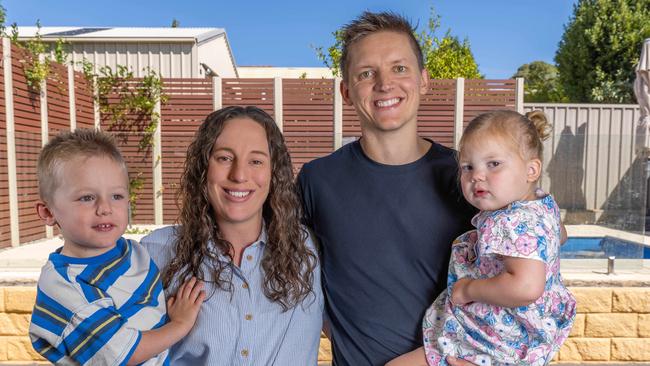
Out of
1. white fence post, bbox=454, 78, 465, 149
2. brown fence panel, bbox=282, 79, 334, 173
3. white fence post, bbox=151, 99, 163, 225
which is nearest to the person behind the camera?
white fence post, bbox=151, 99, 163, 225

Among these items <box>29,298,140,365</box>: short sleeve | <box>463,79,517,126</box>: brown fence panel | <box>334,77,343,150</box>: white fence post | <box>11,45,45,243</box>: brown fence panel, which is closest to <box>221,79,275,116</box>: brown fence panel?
<box>334,77,343,150</box>: white fence post

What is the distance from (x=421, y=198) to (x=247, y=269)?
24.3 inches

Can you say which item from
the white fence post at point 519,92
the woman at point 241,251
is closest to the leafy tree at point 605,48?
the white fence post at point 519,92

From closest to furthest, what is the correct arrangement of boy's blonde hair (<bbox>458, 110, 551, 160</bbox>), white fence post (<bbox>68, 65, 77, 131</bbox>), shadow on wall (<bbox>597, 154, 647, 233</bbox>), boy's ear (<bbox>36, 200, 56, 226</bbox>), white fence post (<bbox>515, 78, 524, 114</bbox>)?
boy's ear (<bbox>36, 200, 56, 226</bbox>) → boy's blonde hair (<bbox>458, 110, 551, 160</bbox>) → shadow on wall (<bbox>597, 154, 647, 233</bbox>) → white fence post (<bbox>68, 65, 77, 131</bbox>) → white fence post (<bbox>515, 78, 524, 114</bbox>)

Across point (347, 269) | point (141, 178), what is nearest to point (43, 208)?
point (347, 269)

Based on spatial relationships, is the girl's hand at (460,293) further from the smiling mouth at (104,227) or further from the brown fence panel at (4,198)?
the brown fence panel at (4,198)

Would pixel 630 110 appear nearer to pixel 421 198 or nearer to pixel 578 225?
pixel 578 225

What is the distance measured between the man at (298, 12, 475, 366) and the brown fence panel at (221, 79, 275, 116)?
20.5 feet

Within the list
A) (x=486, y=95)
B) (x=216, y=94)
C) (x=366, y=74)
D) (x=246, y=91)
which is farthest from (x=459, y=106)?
(x=366, y=74)

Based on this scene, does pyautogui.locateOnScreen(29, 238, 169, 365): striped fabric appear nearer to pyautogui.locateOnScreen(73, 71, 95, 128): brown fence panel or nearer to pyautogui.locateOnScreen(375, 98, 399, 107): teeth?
pyautogui.locateOnScreen(375, 98, 399, 107): teeth

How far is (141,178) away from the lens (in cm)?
747

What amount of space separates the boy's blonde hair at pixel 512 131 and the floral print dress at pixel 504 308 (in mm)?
163

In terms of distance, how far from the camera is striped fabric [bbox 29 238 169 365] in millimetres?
1200

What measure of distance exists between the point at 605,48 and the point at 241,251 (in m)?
16.6
